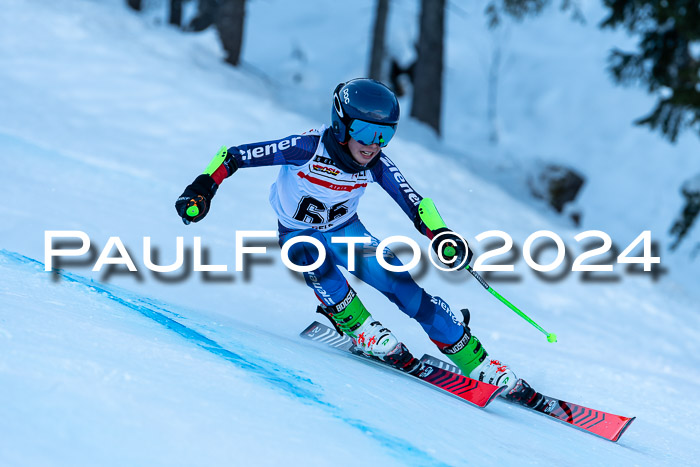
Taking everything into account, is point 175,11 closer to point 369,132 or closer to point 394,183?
point 394,183

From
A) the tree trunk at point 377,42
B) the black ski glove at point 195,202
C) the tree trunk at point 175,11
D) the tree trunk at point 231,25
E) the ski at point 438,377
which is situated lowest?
the ski at point 438,377

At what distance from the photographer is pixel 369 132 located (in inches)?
157

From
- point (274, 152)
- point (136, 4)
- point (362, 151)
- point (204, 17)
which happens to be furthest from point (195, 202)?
point (204, 17)

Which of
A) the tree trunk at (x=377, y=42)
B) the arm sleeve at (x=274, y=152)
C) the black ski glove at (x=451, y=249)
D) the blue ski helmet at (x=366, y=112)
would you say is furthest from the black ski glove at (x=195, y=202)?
the tree trunk at (x=377, y=42)

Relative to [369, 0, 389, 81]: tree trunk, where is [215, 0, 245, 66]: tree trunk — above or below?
below

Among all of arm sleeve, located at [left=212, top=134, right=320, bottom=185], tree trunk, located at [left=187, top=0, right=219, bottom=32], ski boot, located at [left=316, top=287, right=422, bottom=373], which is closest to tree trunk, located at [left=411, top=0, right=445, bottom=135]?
tree trunk, located at [left=187, top=0, right=219, bottom=32]

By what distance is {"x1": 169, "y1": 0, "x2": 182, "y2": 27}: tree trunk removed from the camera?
1995cm

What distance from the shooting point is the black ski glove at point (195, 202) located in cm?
359

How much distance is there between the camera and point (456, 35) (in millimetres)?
32750

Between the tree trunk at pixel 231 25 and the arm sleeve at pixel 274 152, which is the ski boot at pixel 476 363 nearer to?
the arm sleeve at pixel 274 152

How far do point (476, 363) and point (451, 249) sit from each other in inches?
28.0

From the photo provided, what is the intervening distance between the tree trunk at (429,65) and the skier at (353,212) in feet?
31.5

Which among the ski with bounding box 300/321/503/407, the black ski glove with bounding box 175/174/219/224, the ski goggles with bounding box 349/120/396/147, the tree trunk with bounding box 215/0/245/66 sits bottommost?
the ski with bounding box 300/321/503/407

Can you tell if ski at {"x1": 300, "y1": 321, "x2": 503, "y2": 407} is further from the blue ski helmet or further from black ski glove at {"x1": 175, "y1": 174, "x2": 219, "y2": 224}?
black ski glove at {"x1": 175, "y1": 174, "x2": 219, "y2": 224}
